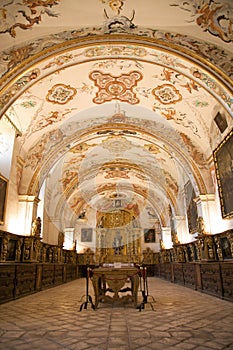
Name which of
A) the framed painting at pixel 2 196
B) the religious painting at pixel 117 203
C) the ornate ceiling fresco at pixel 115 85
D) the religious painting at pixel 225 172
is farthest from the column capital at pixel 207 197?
the religious painting at pixel 117 203

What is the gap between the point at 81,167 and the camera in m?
16.8

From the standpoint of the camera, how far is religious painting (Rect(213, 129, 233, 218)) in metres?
8.86

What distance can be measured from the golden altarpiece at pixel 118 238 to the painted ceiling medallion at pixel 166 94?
1787cm

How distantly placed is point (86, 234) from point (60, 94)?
60.1ft

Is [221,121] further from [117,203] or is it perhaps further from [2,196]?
[117,203]

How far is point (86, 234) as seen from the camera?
84.7 ft

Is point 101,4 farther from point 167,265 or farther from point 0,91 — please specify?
point 167,265

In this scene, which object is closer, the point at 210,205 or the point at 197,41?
the point at 197,41

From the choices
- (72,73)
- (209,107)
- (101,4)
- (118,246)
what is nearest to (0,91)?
(72,73)

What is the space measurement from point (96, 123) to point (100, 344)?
9759 millimetres

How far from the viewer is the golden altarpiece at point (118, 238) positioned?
25.1m

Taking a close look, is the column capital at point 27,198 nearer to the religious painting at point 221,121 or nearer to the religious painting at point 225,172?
the religious painting at point 225,172

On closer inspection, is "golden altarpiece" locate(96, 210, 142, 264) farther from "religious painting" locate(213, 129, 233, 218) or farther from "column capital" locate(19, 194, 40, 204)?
"religious painting" locate(213, 129, 233, 218)

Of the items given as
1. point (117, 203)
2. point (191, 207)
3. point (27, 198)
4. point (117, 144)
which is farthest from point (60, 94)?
point (117, 203)
